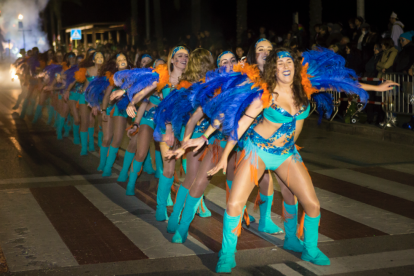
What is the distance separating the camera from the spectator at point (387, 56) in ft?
41.0

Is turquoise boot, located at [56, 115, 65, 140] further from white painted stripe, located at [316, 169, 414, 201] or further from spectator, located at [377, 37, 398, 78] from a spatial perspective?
spectator, located at [377, 37, 398, 78]

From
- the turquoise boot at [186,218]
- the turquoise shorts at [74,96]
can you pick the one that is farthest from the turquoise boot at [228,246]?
the turquoise shorts at [74,96]

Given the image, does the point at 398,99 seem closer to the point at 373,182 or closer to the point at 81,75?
the point at 373,182

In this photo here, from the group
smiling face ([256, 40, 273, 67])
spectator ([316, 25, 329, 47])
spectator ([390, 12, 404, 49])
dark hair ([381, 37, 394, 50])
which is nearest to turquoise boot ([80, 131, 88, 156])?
smiling face ([256, 40, 273, 67])

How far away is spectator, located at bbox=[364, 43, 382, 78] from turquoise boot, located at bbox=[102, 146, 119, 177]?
23.3ft

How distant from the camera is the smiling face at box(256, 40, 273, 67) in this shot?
5555 mm

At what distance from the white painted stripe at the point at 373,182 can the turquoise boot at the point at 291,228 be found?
252 centimetres

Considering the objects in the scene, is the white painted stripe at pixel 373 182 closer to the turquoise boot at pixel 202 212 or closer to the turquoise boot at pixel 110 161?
the turquoise boot at pixel 202 212

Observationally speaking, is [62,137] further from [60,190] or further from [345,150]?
[345,150]

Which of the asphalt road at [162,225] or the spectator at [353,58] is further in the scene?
the spectator at [353,58]

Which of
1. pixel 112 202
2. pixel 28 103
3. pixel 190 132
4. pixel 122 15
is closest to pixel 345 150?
pixel 112 202

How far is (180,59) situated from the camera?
6.11 meters

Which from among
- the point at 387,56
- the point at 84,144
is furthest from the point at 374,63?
the point at 84,144

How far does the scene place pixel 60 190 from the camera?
785 centimetres
